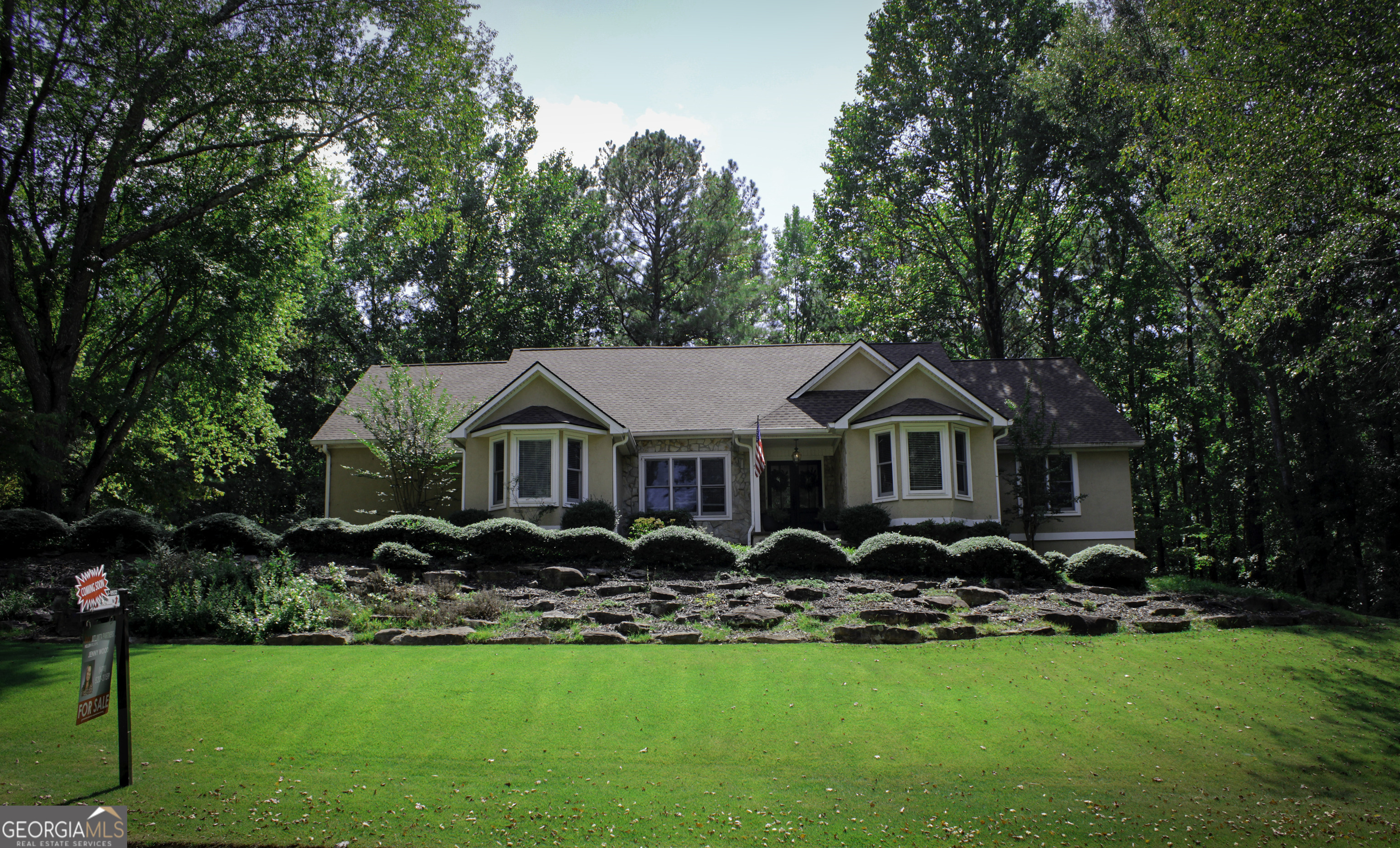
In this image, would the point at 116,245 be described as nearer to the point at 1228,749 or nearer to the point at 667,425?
the point at 667,425

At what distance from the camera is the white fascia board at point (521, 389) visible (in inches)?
797

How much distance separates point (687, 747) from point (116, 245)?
17934mm

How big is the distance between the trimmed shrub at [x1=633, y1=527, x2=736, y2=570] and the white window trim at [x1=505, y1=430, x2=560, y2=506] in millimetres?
4543

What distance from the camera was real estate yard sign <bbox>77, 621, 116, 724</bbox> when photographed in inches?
251

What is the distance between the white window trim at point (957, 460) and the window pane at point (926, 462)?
0.72 ft

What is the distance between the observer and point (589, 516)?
19.0 m

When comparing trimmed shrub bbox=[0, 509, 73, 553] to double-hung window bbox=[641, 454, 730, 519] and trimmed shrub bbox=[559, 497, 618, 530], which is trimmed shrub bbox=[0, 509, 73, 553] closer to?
trimmed shrub bbox=[559, 497, 618, 530]

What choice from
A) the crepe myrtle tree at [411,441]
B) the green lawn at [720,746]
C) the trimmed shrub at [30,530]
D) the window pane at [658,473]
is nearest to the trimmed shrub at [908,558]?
the green lawn at [720,746]

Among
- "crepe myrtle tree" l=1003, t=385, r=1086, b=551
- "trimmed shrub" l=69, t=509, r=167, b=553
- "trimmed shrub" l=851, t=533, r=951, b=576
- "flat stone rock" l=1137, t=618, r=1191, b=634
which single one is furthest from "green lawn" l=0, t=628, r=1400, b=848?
"crepe myrtle tree" l=1003, t=385, r=1086, b=551

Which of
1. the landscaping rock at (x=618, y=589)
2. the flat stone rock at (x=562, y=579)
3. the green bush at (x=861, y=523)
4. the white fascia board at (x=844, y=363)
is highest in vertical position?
the white fascia board at (x=844, y=363)

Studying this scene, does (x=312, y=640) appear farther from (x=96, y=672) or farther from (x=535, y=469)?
(x=535, y=469)

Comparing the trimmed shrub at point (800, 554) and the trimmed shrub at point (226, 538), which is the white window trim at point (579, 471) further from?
the trimmed shrub at point (226, 538)

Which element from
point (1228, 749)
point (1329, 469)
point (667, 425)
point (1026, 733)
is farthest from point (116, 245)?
point (1329, 469)

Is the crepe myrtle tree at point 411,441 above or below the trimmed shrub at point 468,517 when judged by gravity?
above
